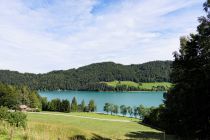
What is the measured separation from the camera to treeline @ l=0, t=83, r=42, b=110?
3647 inches

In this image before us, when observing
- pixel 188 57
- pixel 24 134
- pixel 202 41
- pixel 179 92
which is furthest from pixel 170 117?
pixel 24 134

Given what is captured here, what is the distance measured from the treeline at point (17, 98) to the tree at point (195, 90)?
66.6m

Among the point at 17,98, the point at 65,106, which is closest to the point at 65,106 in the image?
the point at 65,106

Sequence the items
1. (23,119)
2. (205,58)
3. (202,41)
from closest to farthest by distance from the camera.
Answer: (23,119) → (202,41) → (205,58)

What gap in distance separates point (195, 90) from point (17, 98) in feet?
285

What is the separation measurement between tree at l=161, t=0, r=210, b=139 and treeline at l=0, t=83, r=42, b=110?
66627 mm

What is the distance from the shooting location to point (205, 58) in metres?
20.0

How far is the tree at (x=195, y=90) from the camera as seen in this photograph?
746 inches

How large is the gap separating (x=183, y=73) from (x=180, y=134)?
4.64 m

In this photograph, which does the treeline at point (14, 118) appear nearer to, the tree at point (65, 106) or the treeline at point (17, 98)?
the treeline at point (17, 98)

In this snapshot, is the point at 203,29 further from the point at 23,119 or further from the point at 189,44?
the point at 23,119

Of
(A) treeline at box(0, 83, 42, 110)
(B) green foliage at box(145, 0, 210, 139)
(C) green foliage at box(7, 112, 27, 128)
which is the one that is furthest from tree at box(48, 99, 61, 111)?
(C) green foliage at box(7, 112, 27, 128)

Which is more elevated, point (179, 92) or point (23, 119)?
point (179, 92)

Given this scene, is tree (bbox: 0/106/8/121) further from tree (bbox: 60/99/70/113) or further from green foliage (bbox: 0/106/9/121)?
tree (bbox: 60/99/70/113)
